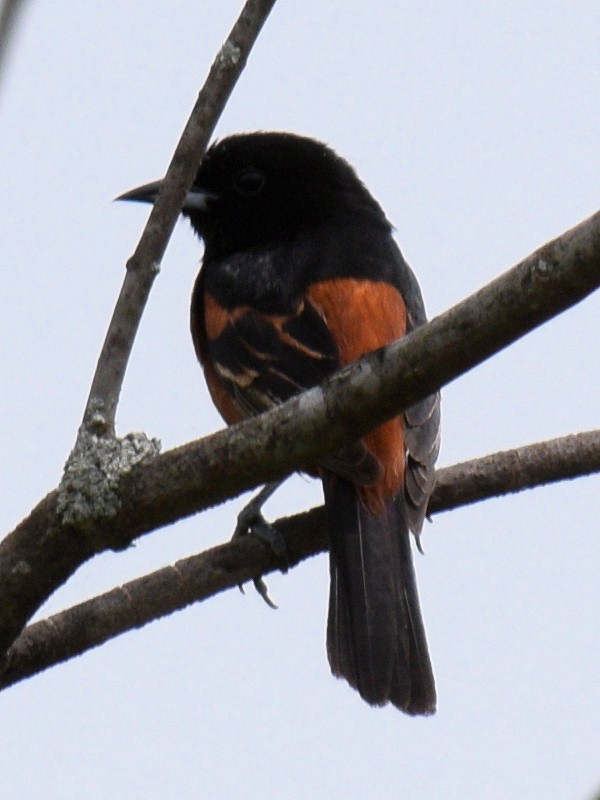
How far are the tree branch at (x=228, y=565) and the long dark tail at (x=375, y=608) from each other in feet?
0.64

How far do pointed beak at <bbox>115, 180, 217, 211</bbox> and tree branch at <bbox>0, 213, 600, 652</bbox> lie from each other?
327 centimetres

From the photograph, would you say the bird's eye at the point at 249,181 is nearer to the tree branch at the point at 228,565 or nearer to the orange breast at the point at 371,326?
the orange breast at the point at 371,326

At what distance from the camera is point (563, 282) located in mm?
2686

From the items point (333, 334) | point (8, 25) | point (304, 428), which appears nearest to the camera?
point (8, 25)

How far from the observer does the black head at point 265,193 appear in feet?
20.4

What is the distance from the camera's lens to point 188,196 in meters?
6.41

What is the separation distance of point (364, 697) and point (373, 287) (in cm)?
166

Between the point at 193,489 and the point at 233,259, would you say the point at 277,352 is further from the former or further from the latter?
the point at 193,489

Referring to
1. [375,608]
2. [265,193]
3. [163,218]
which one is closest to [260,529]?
[375,608]

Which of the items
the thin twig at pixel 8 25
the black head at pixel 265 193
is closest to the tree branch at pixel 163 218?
the thin twig at pixel 8 25

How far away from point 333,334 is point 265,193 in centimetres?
168

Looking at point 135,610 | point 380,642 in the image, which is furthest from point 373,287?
point 135,610

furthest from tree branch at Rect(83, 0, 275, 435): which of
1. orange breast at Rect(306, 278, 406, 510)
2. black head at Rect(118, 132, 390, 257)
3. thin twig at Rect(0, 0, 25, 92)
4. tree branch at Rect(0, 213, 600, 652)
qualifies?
black head at Rect(118, 132, 390, 257)

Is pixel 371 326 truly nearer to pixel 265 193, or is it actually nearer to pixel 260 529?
pixel 260 529
